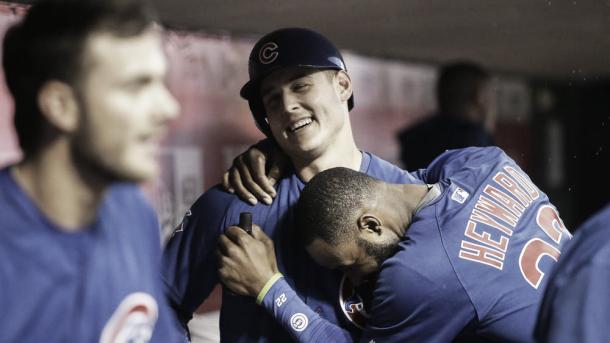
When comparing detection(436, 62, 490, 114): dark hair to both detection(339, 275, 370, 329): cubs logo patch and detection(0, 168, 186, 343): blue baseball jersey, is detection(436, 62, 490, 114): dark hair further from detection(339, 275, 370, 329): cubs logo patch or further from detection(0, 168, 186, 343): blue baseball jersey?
detection(0, 168, 186, 343): blue baseball jersey

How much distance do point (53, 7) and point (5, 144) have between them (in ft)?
3.34

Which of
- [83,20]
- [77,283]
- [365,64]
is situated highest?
[83,20]

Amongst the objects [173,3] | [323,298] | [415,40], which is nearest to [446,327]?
[323,298]

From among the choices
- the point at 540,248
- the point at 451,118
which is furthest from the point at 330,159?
the point at 451,118

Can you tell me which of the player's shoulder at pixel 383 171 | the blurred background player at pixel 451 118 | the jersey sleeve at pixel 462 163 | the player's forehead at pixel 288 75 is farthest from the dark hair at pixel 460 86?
the player's forehead at pixel 288 75

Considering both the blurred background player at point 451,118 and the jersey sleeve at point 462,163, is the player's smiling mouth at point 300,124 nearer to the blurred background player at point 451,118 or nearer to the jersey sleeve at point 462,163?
the jersey sleeve at point 462,163

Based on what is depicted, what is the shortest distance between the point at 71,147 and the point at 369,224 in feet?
1.69

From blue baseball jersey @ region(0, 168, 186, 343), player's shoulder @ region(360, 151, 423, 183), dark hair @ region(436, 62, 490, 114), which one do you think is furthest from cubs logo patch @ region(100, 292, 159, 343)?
dark hair @ region(436, 62, 490, 114)

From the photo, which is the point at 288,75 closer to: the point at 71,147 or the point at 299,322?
the point at 299,322

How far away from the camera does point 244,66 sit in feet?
7.50

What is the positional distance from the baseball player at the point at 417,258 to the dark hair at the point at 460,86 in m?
0.98

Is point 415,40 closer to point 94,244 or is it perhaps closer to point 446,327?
point 446,327

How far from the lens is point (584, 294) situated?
566mm

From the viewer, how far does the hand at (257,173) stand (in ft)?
3.79
